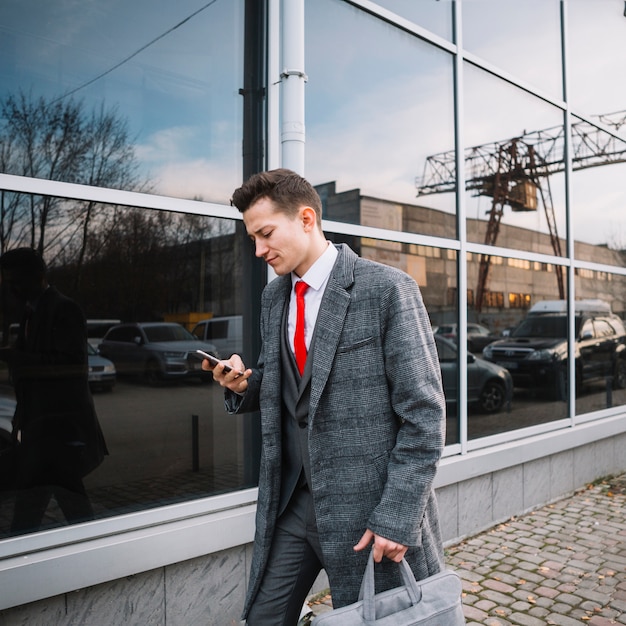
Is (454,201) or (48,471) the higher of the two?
(454,201)

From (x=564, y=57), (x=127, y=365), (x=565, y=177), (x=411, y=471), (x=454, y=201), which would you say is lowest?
(x=411, y=471)

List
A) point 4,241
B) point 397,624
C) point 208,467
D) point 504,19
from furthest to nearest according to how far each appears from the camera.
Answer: point 504,19 → point 208,467 → point 4,241 → point 397,624

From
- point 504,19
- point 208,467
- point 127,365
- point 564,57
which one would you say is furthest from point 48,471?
point 564,57

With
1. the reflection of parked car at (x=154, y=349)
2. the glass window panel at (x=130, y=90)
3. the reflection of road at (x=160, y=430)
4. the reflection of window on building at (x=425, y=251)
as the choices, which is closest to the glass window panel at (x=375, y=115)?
the reflection of window on building at (x=425, y=251)

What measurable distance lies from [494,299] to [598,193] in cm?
254

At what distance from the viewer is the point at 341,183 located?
15.1 ft

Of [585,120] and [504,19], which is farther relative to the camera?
[585,120]

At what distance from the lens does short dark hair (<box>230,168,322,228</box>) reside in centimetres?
202

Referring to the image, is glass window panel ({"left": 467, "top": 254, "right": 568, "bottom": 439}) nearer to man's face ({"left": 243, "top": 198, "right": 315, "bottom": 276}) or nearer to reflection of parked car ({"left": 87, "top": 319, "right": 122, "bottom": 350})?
reflection of parked car ({"left": 87, "top": 319, "right": 122, "bottom": 350})

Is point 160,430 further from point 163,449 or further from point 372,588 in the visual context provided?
point 372,588

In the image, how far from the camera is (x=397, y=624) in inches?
68.3

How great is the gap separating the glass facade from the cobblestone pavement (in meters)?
0.81

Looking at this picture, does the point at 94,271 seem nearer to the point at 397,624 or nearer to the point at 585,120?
the point at 397,624

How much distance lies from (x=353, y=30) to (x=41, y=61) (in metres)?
2.45
